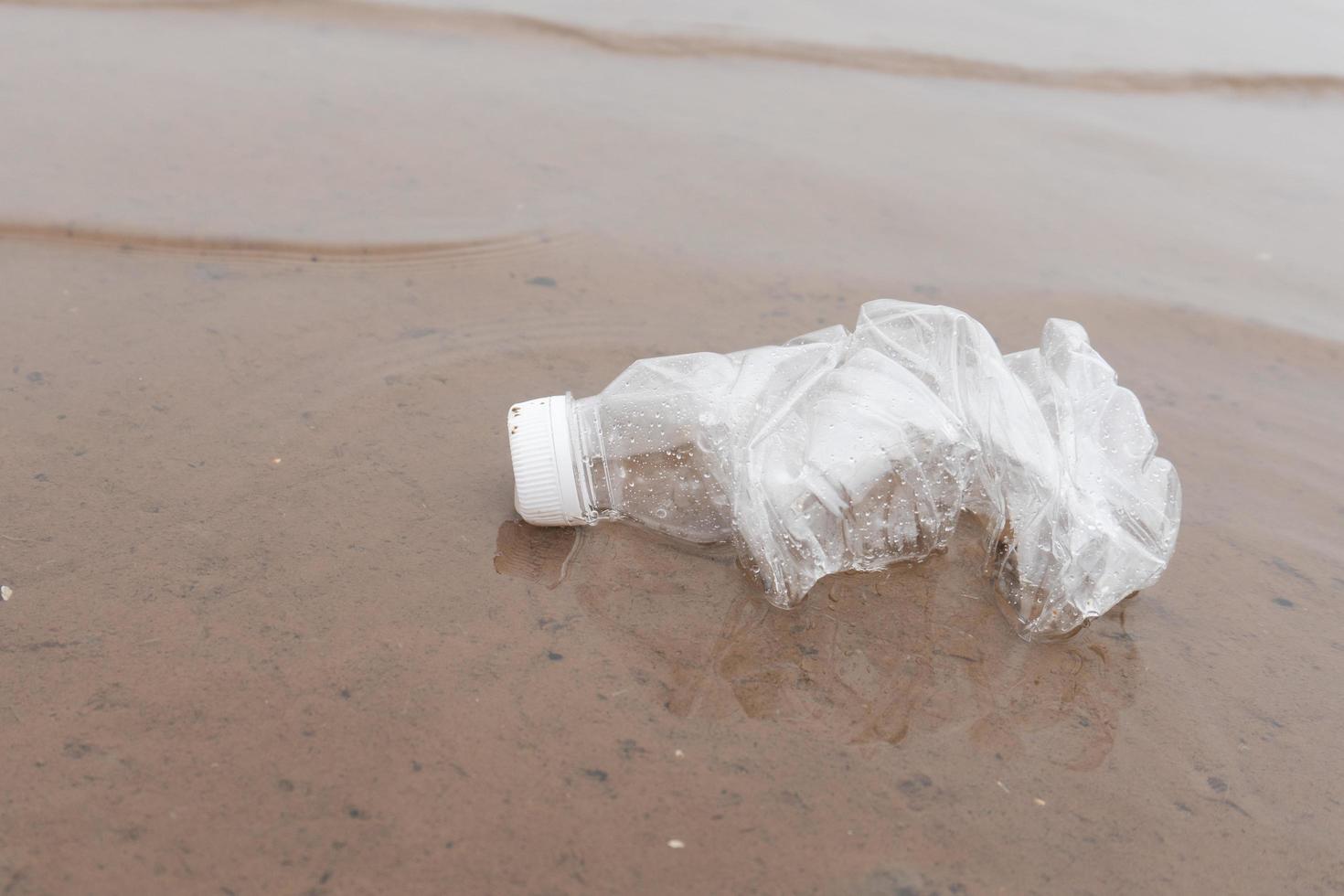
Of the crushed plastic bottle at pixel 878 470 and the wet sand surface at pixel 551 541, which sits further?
the crushed plastic bottle at pixel 878 470

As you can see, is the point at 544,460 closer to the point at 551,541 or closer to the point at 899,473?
the point at 551,541

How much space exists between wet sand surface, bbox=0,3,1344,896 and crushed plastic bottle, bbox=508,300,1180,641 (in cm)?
7

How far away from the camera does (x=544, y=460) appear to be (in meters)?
2.04

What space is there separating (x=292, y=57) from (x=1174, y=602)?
12.1 ft

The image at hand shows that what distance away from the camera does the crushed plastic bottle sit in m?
2.05

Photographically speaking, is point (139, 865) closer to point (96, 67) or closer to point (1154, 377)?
point (1154, 377)

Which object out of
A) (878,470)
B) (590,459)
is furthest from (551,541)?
(878,470)

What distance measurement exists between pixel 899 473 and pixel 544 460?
0.70 m

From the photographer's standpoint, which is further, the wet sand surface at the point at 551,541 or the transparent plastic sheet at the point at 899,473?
the transparent plastic sheet at the point at 899,473

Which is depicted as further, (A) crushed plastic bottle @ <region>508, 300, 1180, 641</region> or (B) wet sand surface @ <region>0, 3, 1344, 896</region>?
(A) crushed plastic bottle @ <region>508, 300, 1180, 641</region>

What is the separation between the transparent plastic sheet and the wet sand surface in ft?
0.26

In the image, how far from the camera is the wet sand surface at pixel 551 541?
1.62m

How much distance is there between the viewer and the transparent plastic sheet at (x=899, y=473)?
2.05 m

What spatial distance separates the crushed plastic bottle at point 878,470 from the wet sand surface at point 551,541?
75 mm
